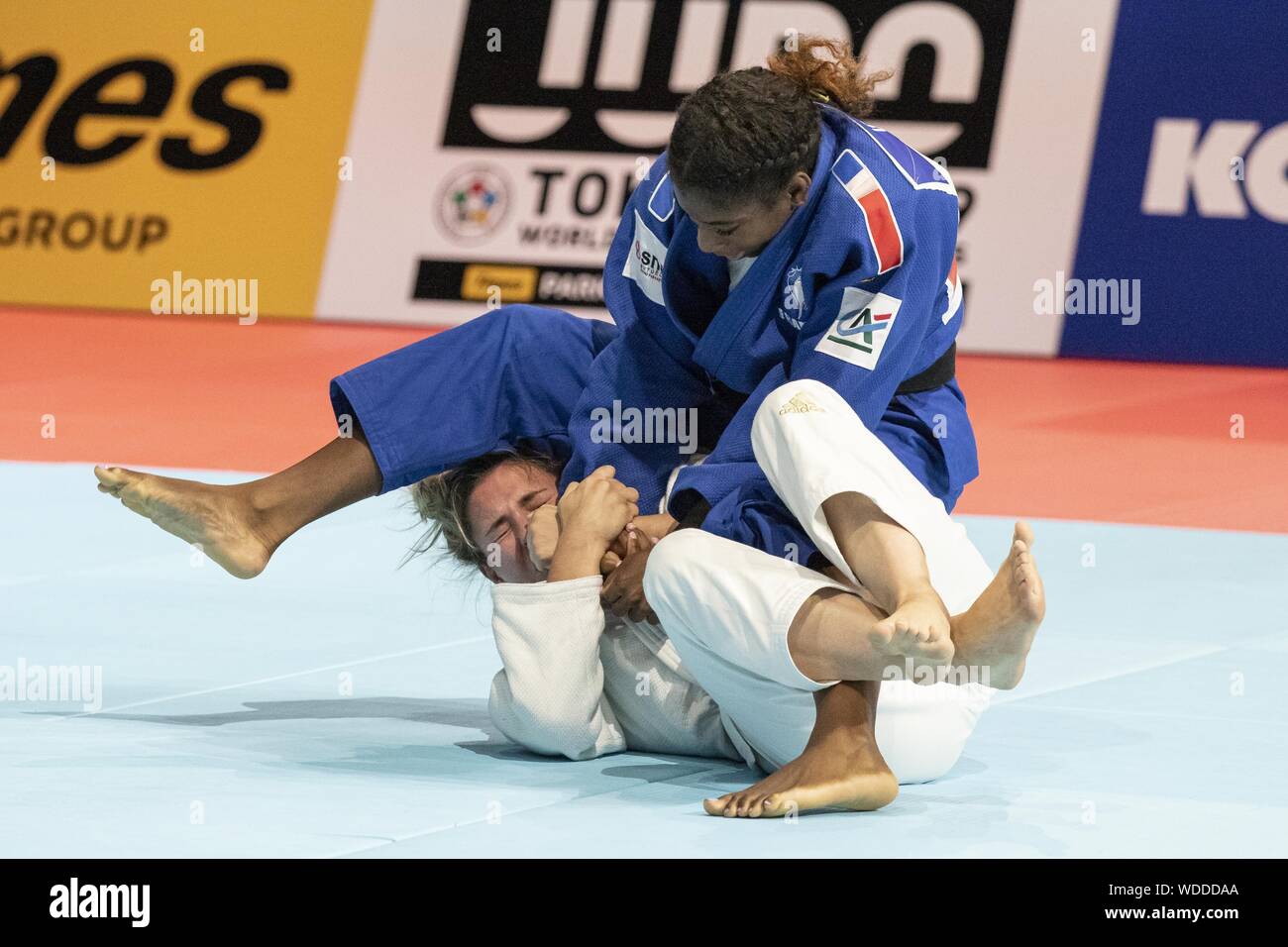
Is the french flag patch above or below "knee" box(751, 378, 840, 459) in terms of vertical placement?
above

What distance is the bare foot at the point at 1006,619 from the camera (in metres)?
3.04

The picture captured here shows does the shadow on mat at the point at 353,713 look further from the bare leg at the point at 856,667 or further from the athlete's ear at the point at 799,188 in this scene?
the athlete's ear at the point at 799,188

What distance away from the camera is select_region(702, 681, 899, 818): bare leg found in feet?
10.4

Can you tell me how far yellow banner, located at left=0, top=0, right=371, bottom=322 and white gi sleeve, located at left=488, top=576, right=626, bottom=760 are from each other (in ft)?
25.4

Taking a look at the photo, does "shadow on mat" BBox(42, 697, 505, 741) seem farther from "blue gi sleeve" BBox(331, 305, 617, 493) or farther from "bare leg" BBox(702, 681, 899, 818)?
"bare leg" BBox(702, 681, 899, 818)

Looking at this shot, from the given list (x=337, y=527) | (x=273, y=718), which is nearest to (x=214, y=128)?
(x=337, y=527)

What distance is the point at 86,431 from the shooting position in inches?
307

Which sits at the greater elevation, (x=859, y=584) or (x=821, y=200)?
(x=821, y=200)

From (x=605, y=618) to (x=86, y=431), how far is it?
4.59 meters

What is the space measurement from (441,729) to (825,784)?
39.6 inches

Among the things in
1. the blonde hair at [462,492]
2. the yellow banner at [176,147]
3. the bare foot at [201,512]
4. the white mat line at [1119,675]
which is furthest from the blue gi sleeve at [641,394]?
the yellow banner at [176,147]

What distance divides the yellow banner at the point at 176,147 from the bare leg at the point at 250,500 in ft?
23.7

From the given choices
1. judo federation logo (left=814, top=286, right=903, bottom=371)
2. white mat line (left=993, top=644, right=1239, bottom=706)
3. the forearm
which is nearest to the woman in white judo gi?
the forearm

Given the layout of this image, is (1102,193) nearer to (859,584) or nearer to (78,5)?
(78,5)
